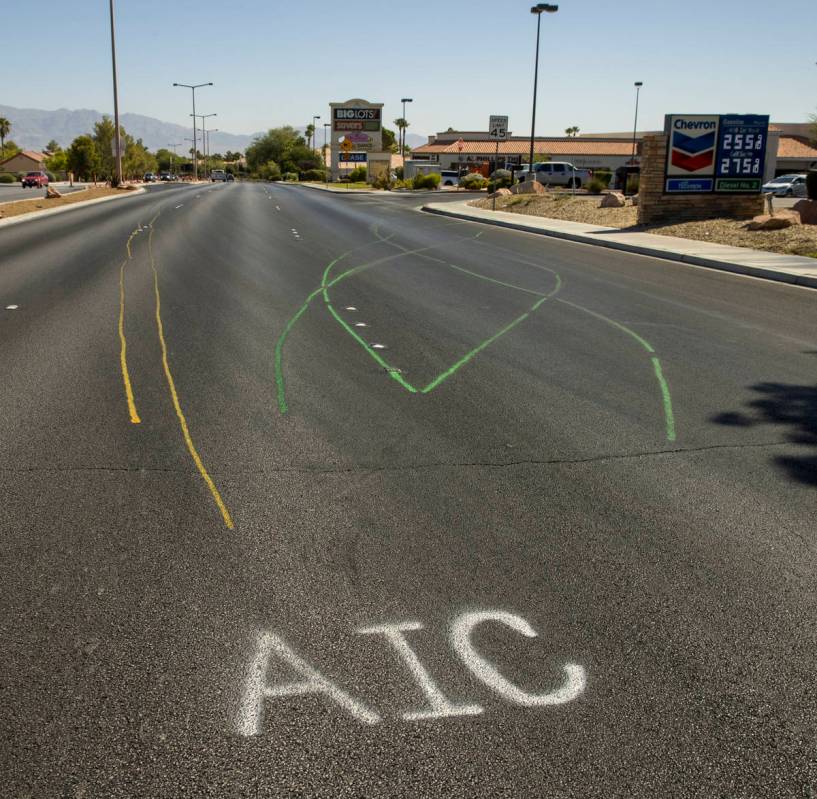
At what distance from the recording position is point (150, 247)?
20.3m

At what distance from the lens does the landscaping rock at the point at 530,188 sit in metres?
42.8

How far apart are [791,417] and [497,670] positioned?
4867 mm

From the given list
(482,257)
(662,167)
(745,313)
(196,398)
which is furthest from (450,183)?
(196,398)

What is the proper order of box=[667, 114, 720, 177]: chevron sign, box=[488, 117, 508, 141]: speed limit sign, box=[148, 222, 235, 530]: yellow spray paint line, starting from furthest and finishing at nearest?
box=[488, 117, 508, 141]: speed limit sign, box=[667, 114, 720, 177]: chevron sign, box=[148, 222, 235, 530]: yellow spray paint line

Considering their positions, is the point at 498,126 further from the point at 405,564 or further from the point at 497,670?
the point at 497,670

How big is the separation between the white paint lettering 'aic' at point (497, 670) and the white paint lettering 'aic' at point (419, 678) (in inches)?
7.1

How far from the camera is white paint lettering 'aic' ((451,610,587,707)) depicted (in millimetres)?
3635

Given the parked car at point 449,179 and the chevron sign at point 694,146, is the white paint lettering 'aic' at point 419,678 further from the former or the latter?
the parked car at point 449,179

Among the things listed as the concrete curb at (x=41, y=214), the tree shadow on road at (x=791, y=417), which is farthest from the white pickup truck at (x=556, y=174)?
the tree shadow on road at (x=791, y=417)

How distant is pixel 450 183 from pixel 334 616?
247 ft

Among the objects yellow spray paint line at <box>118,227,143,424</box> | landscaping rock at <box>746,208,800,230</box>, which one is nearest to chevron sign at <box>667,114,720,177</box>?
landscaping rock at <box>746,208,800,230</box>

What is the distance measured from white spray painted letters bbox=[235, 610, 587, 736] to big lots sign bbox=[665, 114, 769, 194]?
80.8ft

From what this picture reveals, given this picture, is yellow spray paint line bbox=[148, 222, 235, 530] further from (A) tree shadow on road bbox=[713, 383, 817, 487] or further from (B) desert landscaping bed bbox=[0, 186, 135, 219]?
(B) desert landscaping bed bbox=[0, 186, 135, 219]

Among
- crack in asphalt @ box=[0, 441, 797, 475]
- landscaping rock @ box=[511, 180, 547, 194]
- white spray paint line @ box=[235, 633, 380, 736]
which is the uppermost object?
landscaping rock @ box=[511, 180, 547, 194]
